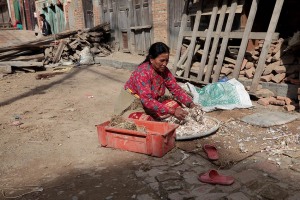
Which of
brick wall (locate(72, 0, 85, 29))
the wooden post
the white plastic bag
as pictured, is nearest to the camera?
the white plastic bag

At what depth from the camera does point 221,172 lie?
3131mm

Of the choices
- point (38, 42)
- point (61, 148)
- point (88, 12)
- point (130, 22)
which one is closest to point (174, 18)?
point (130, 22)

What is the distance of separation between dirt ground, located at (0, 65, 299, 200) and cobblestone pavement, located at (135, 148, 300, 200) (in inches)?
7.3

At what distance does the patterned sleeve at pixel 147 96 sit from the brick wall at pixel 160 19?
637 cm

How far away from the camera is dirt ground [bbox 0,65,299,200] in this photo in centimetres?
300

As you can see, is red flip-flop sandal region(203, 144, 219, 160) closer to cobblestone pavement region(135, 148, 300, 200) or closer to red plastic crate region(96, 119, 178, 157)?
cobblestone pavement region(135, 148, 300, 200)

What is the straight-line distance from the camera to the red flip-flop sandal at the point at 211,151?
135 inches

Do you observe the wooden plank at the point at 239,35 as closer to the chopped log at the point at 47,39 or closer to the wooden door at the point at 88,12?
the chopped log at the point at 47,39

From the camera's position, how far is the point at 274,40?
5.45m

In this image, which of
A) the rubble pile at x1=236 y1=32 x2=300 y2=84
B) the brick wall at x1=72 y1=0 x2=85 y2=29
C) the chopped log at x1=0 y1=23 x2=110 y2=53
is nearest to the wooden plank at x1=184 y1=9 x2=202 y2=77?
the rubble pile at x1=236 y1=32 x2=300 y2=84

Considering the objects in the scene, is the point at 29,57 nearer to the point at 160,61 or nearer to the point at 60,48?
the point at 60,48

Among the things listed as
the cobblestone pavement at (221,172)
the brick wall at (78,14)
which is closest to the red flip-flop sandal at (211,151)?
the cobblestone pavement at (221,172)

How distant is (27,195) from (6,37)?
17512 millimetres

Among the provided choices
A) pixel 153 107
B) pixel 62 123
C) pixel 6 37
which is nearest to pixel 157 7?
pixel 62 123
